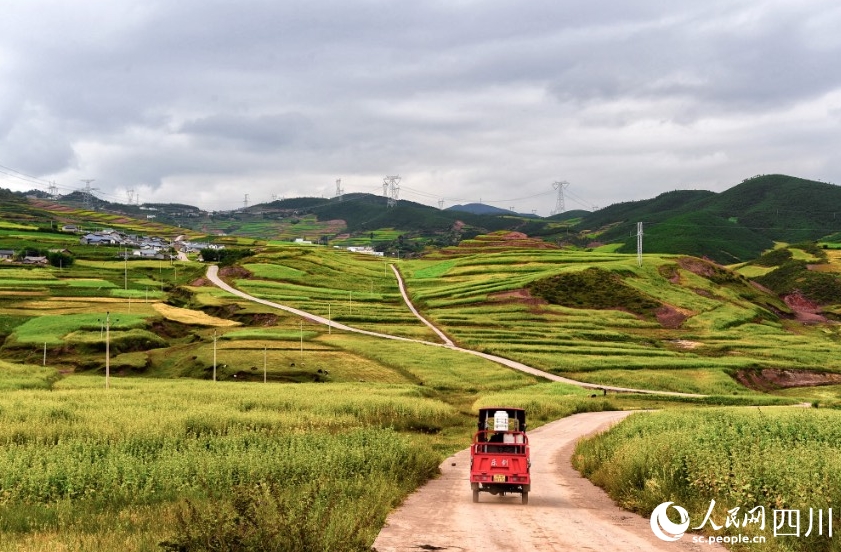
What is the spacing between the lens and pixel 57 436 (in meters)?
34.6

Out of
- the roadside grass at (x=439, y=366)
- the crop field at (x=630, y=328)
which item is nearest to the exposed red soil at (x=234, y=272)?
the crop field at (x=630, y=328)

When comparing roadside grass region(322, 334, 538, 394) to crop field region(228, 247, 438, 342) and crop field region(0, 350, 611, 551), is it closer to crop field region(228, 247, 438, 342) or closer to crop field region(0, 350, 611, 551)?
crop field region(228, 247, 438, 342)

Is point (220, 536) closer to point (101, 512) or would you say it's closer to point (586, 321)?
point (101, 512)

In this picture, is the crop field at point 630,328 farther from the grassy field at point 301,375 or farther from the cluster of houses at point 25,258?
the cluster of houses at point 25,258

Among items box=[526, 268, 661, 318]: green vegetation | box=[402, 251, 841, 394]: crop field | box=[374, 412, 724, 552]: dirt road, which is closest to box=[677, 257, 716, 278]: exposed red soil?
box=[402, 251, 841, 394]: crop field

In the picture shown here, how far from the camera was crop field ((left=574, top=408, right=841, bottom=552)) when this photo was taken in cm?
1898

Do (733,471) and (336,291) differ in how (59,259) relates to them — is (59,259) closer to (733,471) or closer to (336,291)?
(336,291)

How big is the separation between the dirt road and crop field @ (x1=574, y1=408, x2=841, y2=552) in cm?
111

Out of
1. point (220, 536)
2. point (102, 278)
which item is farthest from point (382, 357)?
point (102, 278)

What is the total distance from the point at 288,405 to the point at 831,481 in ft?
125

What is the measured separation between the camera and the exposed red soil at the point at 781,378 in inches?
3583

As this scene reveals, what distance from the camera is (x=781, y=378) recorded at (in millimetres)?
93625

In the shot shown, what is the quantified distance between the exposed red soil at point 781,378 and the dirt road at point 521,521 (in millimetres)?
67215

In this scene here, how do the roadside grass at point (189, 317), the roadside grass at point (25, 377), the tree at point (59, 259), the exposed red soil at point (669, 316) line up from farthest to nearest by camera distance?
the tree at point (59, 259) < the exposed red soil at point (669, 316) < the roadside grass at point (189, 317) < the roadside grass at point (25, 377)
